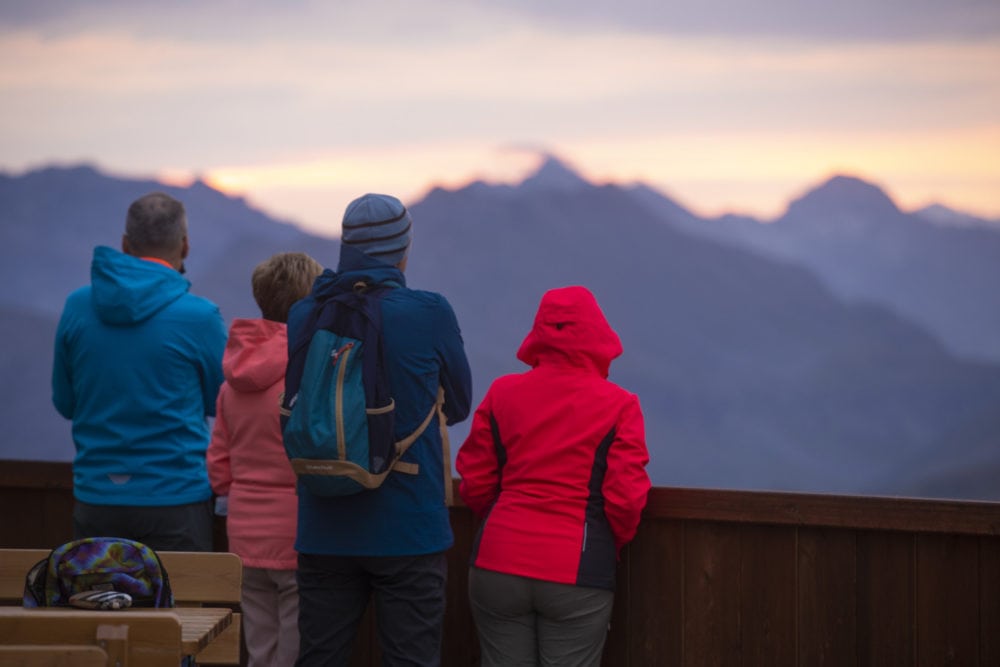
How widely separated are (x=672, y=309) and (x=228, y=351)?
4710 centimetres

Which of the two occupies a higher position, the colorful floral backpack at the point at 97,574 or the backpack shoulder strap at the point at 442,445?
the backpack shoulder strap at the point at 442,445

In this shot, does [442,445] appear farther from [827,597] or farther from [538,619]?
[827,597]

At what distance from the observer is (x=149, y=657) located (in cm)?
162

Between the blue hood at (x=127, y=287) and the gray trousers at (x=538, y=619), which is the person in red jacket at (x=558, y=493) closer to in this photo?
the gray trousers at (x=538, y=619)

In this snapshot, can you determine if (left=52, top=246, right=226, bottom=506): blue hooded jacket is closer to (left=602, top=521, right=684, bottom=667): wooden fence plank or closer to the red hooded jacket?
the red hooded jacket

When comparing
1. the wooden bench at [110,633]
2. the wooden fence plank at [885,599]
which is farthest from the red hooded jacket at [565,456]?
the wooden bench at [110,633]

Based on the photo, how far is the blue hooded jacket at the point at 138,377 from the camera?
2.81m

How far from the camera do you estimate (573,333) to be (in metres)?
2.59

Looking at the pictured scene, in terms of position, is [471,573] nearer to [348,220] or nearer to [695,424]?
[348,220]

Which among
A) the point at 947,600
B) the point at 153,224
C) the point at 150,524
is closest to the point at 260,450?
the point at 150,524

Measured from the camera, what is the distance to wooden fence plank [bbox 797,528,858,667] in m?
2.89

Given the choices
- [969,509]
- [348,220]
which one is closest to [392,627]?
[348,220]

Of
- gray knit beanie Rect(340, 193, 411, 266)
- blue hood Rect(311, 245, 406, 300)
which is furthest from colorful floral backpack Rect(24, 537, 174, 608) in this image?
gray knit beanie Rect(340, 193, 411, 266)

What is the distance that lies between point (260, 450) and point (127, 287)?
1.76 feet
